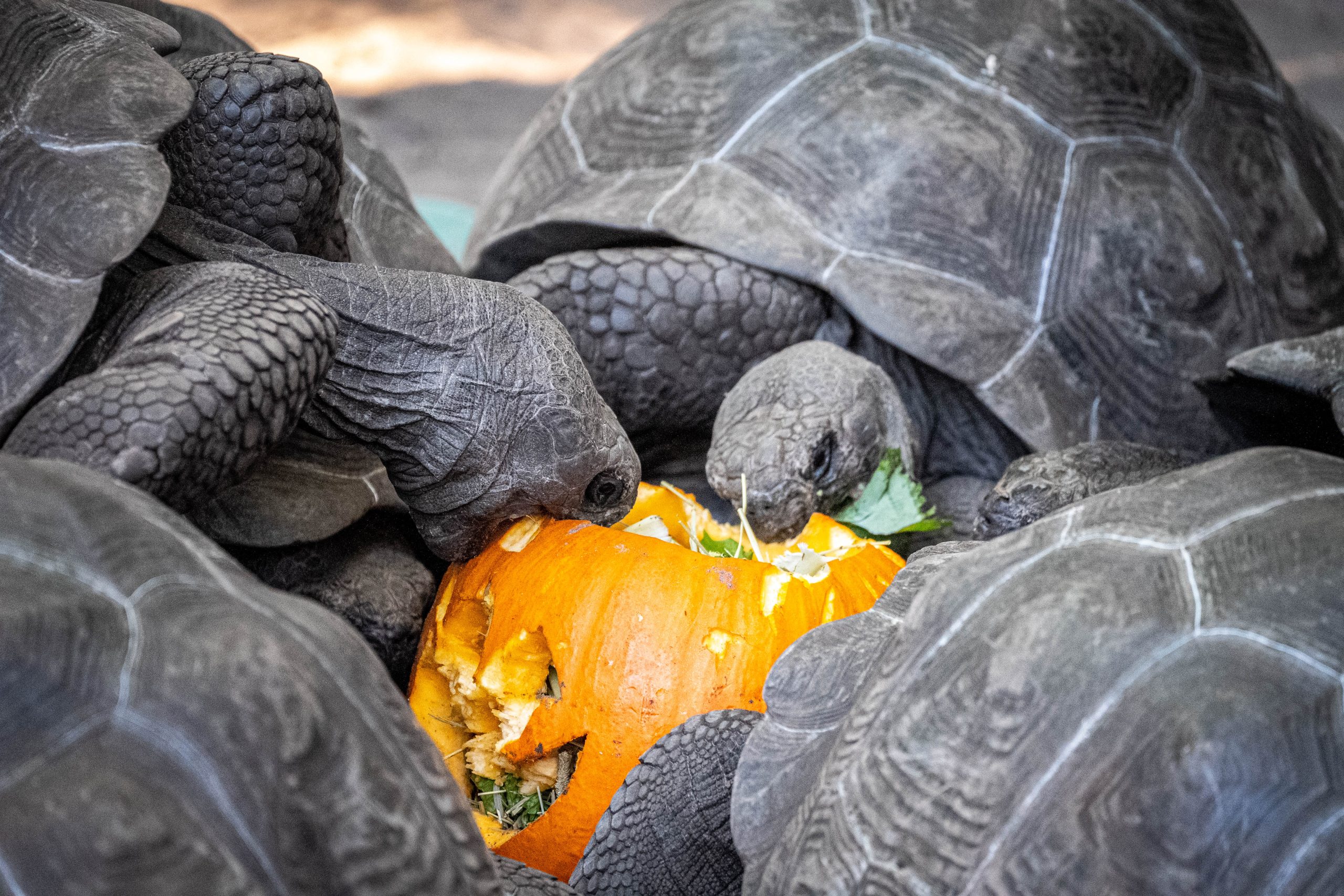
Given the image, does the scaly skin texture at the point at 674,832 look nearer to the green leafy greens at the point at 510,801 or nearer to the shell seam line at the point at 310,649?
the green leafy greens at the point at 510,801

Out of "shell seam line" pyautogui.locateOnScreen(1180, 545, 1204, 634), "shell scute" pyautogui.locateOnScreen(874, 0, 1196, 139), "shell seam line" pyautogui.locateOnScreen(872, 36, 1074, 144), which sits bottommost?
"shell seam line" pyautogui.locateOnScreen(1180, 545, 1204, 634)

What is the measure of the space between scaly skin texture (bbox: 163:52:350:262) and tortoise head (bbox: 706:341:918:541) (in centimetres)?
89

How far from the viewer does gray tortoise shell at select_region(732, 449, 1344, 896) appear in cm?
95

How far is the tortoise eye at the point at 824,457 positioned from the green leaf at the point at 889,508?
9cm

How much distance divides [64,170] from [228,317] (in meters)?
0.26

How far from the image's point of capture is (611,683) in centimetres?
164

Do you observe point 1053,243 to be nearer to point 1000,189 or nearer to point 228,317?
point 1000,189

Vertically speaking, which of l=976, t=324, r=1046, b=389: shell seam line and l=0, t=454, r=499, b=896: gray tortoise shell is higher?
l=0, t=454, r=499, b=896: gray tortoise shell

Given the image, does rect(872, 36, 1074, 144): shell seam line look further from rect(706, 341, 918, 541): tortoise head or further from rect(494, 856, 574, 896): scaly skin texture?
rect(494, 856, 574, 896): scaly skin texture

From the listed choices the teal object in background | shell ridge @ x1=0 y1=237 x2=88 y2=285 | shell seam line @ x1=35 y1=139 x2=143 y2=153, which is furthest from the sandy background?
shell ridge @ x1=0 y1=237 x2=88 y2=285

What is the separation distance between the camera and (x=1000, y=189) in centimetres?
256

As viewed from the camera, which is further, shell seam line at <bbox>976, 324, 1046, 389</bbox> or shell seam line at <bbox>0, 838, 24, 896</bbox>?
shell seam line at <bbox>976, 324, 1046, 389</bbox>

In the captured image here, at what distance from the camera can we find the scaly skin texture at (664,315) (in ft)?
8.30

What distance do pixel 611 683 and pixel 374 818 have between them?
745 mm
